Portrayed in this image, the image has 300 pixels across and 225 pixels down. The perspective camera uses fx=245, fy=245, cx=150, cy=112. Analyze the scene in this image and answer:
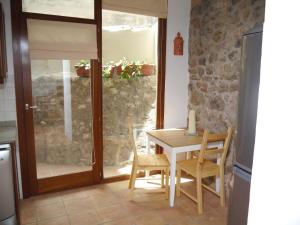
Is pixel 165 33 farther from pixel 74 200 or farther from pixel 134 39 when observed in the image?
pixel 74 200

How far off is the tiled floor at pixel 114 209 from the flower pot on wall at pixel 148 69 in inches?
57.1

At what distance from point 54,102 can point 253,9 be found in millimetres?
2285

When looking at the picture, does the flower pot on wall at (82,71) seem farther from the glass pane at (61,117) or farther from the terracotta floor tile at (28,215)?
the terracotta floor tile at (28,215)

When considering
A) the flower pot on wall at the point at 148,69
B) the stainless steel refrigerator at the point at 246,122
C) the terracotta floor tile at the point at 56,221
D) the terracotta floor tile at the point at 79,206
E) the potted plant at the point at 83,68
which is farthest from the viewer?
the flower pot on wall at the point at 148,69

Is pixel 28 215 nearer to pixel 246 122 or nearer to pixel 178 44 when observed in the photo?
pixel 246 122

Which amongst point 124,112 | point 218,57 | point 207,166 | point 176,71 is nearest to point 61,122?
point 124,112

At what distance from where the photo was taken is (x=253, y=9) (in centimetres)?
236

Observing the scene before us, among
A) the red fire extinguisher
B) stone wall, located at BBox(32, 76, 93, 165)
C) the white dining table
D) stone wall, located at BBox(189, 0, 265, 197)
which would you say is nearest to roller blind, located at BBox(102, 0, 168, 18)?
the red fire extinguisher

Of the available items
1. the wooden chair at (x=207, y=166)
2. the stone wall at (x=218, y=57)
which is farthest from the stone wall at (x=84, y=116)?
the wooden chair at (x=207, y=166)

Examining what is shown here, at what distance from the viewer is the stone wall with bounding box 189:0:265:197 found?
255cm

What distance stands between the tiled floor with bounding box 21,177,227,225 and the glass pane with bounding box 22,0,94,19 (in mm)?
1992

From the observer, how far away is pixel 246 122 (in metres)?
1.41

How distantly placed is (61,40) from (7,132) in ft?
3.54

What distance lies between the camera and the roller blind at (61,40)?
8.25 ft
